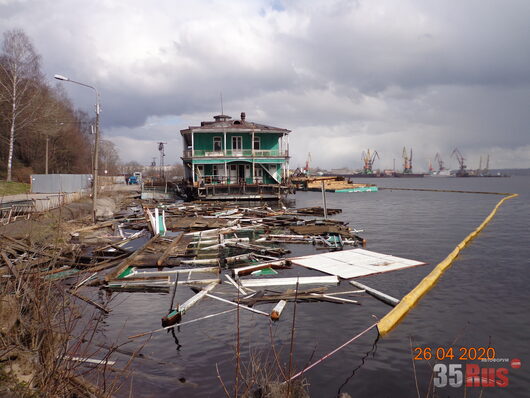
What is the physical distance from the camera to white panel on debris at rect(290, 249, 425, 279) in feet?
42.3

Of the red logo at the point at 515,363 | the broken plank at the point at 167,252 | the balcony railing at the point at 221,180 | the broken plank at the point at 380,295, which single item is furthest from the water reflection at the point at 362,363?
the balcony railing at the point at 221,180

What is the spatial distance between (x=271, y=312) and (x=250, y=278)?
3.35 metres

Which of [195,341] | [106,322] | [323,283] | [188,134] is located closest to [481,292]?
[323,283]

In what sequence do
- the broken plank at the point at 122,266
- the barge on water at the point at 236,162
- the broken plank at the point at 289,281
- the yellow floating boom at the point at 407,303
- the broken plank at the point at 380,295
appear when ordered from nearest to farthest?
1. the yellow floating boom at the point at 407,303
2. the broken plank at the point at 380,295
3. the broken plank at the point at 289,281
4. the broken plank at the point at 122,266
5. the barge on water at the point at 236,162

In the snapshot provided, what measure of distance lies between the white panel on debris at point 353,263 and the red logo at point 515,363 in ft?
17.5

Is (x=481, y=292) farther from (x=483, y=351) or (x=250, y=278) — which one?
(x=250, y=278)

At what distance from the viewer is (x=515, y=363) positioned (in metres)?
7.17

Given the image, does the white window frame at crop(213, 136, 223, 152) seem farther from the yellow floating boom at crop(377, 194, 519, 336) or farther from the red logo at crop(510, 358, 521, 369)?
the red logo at crop(510, 358, 521, 369)

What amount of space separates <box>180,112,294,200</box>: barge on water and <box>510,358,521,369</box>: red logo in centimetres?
3294

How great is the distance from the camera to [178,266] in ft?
46.5

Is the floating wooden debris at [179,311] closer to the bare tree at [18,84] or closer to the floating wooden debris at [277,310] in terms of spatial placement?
the floating wooden debris at [277,310]

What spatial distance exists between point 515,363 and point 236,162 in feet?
130

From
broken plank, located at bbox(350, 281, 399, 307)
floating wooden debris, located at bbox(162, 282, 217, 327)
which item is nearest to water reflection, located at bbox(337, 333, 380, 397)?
broken plank, located at bbox(350, 281, 399, 307)

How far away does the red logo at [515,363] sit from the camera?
23.2 ft
